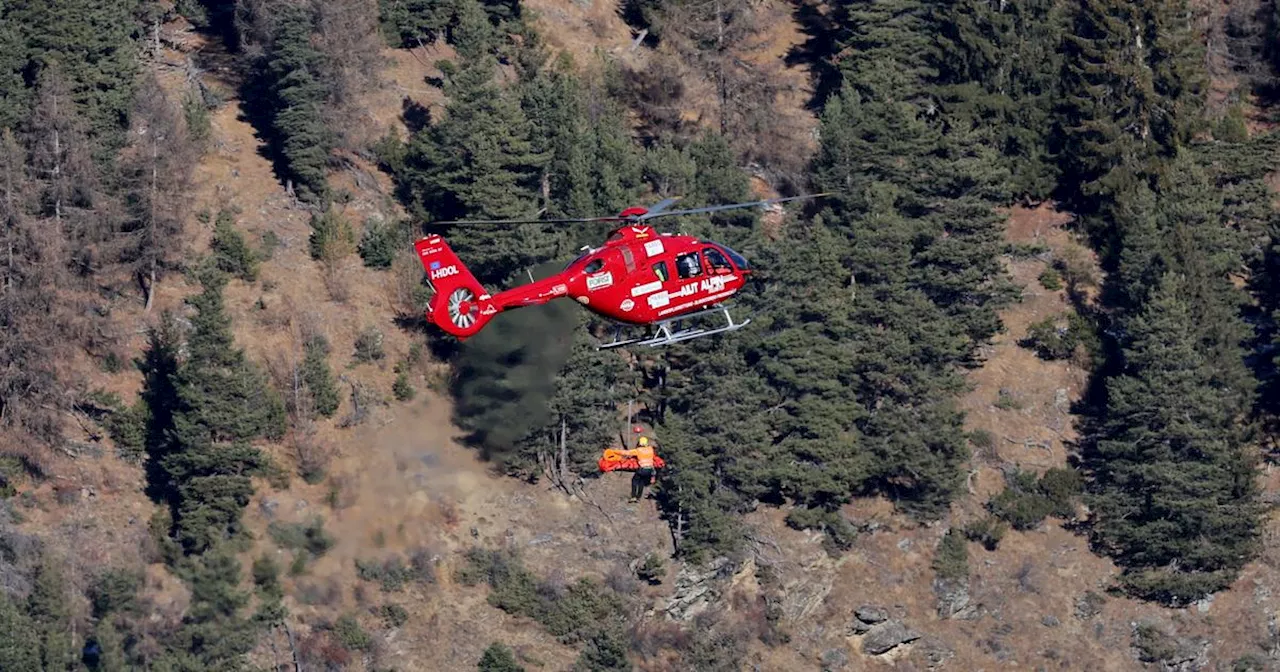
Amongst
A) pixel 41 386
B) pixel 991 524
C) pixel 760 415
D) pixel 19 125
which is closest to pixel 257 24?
pixel 19 125

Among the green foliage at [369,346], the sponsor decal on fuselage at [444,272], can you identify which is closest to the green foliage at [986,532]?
the green foliage at [369,346]

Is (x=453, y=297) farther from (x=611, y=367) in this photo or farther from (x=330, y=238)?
(x=330, y=238)

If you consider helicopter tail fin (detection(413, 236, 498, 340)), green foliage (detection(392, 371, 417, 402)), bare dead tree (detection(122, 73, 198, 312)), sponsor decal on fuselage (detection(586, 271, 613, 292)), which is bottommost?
green foliage (detection(392, 371, 417, 402))

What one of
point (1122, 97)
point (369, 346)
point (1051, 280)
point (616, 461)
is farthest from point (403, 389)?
point (1122, 97)

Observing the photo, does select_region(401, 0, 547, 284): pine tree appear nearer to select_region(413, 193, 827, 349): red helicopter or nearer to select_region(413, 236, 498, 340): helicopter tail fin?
select_region(413, 193, 827, 349): red helicopter

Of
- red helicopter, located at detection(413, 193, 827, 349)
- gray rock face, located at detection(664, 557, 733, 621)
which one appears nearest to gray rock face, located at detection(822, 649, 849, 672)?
gray rock face, located at detection(664, 557, 733, 621)

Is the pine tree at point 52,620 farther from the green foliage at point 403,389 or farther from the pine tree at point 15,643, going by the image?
the green foliage at point 403,389
